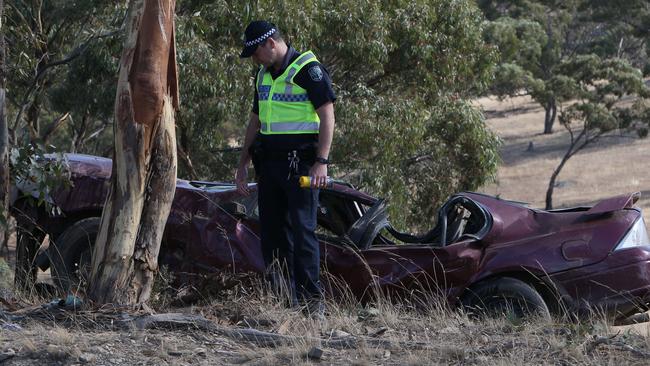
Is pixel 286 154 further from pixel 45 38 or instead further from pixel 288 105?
pixel 45 38

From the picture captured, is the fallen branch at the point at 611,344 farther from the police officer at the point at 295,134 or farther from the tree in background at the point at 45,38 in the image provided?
the tree in background at the point at 45,38

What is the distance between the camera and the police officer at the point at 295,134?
17.8 ft

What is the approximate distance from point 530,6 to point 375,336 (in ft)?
153

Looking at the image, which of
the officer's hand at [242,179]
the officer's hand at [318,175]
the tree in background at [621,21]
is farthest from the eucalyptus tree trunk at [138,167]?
the tree in background at [621,21]

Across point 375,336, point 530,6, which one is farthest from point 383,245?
point 530,6

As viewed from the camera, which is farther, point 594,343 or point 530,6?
point 530,6

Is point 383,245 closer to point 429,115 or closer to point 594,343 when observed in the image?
point 594,343

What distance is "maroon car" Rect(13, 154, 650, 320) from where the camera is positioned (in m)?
6.13

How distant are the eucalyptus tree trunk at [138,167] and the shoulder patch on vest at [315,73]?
2.51ft

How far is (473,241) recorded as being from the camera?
6266mm

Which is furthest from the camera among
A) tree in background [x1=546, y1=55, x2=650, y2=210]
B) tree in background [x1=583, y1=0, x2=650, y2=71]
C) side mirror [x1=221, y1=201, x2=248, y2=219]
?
tree in background [x1=583, y1=0, x2=650, y2=71]

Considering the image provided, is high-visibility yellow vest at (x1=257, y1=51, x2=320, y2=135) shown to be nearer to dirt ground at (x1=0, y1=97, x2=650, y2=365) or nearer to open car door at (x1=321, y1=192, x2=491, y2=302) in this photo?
dirt ground at (x1=0, y1=97, x2=650, y2=365)

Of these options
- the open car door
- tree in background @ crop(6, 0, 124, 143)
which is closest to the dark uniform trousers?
the open car door

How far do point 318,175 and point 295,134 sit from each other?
33 cm
